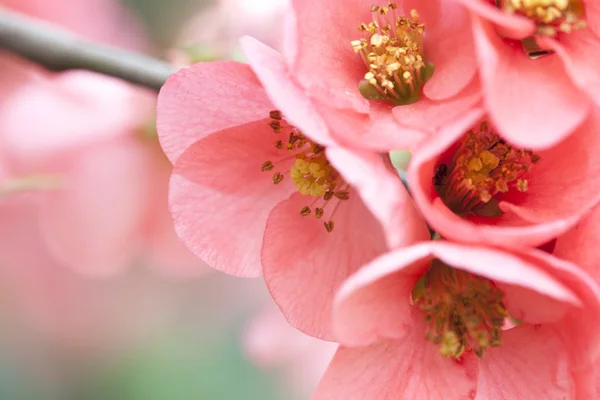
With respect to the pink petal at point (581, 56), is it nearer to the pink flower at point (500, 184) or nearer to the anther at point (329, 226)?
the pink flower at point (500, 184)

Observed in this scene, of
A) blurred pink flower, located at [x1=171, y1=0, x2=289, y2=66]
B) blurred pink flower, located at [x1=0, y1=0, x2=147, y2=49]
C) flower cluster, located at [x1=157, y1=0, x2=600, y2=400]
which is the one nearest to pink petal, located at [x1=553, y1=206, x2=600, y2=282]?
flower cluster, located at [x1=157, y1=0, x2=600, y2=400]

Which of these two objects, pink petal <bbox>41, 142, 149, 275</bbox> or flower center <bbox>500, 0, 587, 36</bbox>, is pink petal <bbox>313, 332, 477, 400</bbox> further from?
pink petal <bbox>41, 142, 149, 275</bbox>

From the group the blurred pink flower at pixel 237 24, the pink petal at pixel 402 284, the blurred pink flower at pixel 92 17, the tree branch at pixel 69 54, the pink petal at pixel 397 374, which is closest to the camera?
the pink petal at pixel 402 284

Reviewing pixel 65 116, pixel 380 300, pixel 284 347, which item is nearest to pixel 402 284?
pixel 380 300

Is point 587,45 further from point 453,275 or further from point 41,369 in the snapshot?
point 41,369

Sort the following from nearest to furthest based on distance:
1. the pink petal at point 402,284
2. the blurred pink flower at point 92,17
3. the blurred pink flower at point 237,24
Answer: the pink petal at point 402,284, the blurred pink flower at point 237,24, the blurred pink flower at point 92,17

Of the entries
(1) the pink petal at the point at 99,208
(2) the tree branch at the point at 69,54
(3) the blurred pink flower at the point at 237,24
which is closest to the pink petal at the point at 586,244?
(2) the tree branch at the point at 69,54

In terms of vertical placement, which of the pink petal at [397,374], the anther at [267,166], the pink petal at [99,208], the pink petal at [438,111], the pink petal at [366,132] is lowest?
the pink petal at [99,208]

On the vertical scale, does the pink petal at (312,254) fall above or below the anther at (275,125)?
below

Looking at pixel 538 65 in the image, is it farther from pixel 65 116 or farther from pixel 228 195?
pixel 65 116
